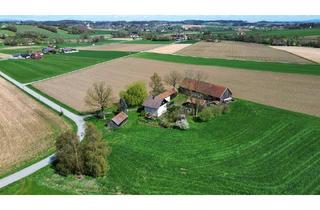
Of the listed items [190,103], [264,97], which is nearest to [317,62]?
[264,97]

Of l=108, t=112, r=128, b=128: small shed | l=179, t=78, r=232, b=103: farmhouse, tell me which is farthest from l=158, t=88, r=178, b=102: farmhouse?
l=108, t=112, r=128, b=128: small shed

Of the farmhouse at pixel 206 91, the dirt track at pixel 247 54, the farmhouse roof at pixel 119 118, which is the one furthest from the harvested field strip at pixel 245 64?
the farmhouse roof at pixel 119 118

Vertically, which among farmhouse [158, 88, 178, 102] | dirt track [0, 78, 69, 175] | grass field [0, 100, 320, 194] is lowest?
dirt track [0, 78, 69, 175]

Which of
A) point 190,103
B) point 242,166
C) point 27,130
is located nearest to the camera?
point 242,166

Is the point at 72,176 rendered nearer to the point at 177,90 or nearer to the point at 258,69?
the point at 177,90

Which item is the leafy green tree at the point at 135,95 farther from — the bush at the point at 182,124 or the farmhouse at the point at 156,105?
the bush at the point at 182,124

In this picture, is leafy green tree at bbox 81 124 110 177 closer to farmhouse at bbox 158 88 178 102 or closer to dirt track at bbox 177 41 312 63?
farmhouse at bbox 158 88 178 102

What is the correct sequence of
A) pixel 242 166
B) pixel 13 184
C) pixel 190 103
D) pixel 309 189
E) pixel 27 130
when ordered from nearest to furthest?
pixel 309 189, pixel 13 184, pixel 242 166, pixel 27 130, pixel 190 103
